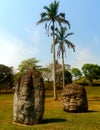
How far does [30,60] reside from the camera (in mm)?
99062

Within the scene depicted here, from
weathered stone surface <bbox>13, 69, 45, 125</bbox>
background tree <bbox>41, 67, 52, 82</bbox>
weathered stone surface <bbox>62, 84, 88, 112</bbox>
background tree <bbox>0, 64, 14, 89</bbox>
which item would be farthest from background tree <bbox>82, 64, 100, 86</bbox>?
weathered stone surface <bbox>13, 69, 45, 125</bbox>

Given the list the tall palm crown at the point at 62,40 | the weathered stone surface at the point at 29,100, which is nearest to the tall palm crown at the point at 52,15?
the tall palm crown at the point at 62,40

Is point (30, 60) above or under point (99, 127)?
above

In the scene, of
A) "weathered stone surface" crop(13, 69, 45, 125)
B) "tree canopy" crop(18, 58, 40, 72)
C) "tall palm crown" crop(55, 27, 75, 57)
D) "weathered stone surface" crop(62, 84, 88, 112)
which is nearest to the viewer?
"weathered stone surface" crop(13, 69, 45, 125)

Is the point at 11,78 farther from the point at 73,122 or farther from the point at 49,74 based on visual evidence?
the point at 73,122

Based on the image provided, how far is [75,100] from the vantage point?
30156 mm

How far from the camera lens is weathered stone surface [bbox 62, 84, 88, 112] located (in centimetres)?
2997

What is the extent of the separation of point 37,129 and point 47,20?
35462 mm

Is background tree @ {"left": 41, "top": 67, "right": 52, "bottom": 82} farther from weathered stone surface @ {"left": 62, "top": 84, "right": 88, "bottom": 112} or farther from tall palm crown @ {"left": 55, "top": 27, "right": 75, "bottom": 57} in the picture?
weathered stone surface @ {"left": 62, "top": 84, "right": 88, "bottom": 112}

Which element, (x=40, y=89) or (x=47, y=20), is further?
(x=47, y=20)

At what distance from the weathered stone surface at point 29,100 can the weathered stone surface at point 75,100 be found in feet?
24.5

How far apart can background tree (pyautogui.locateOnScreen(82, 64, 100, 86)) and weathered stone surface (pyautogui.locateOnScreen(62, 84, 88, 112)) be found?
76.6 m

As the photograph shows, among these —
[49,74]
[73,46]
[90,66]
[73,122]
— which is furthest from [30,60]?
[73,122]

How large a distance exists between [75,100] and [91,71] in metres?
83.7
